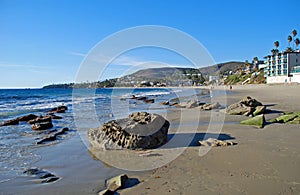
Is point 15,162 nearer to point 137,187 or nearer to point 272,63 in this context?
point 137,187

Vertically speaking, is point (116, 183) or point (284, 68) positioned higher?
point (284, 68)

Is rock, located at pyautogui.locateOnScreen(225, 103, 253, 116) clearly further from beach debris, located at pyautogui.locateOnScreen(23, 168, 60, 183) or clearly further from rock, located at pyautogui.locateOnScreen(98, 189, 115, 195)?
beach debris, located at pyautogui.locateOnScreen(23, 168, 60, 183)

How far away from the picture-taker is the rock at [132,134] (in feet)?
22.0

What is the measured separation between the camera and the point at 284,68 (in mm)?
73750

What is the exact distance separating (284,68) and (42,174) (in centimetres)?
8338

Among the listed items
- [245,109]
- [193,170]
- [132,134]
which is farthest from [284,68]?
[193,170]

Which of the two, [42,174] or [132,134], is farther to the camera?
[132,134]

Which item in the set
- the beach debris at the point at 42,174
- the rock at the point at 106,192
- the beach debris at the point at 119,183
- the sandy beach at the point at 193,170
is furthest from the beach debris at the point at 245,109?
the beach debris at the point at 42,174

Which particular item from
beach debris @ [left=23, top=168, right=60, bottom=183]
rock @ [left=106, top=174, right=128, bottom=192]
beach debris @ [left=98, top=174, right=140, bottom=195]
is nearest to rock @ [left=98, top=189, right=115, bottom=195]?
beach debris @ [left=98, top=174, right=140, bottom=195]

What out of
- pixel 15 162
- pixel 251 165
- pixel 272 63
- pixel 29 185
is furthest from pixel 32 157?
pixel 272 63

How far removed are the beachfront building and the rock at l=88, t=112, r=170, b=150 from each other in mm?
71369

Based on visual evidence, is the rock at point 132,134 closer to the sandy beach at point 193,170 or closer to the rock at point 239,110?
the sandy beach at point 193,170

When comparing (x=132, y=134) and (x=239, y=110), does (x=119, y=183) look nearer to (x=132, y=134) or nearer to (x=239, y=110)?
(x=132, y=134)

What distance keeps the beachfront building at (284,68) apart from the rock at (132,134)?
71369 mm
